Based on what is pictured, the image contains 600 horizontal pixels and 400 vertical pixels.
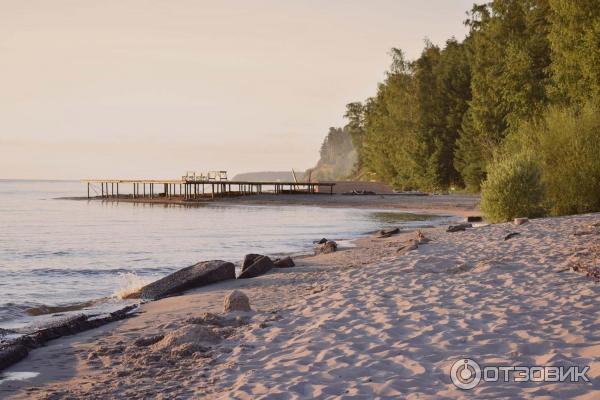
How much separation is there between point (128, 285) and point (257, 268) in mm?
3287

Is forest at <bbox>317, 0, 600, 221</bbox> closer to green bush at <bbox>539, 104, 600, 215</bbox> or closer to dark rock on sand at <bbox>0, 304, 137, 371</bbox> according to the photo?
green bush at <bbox>539, 104, 600, 215</bbox>

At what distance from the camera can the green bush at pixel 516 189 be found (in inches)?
894

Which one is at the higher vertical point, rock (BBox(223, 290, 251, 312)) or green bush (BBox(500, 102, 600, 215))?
green bush (BBox(500, 102, 600, 215))

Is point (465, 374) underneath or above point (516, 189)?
underneath

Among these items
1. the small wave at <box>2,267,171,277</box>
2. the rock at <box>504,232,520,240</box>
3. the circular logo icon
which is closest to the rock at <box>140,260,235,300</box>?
the small wave at <box>2,267,171,277</box>

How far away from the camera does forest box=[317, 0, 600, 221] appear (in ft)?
77.3

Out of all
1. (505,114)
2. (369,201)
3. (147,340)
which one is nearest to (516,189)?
(147,340)

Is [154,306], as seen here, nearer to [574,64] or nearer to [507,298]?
[507,298]

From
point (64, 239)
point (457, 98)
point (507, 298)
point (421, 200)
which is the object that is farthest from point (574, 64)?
point (507, 298)

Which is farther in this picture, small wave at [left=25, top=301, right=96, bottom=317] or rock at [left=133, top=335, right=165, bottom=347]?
small wave at [left=25, top=301, right=96, bottom=317]

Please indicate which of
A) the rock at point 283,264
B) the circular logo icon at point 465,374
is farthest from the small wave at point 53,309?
the circular logo icon at point 465,374

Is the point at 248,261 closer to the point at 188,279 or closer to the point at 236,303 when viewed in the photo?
the point at 188,279

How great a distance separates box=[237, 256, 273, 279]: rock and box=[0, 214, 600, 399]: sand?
2441mm

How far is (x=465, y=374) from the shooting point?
19.6 feet
